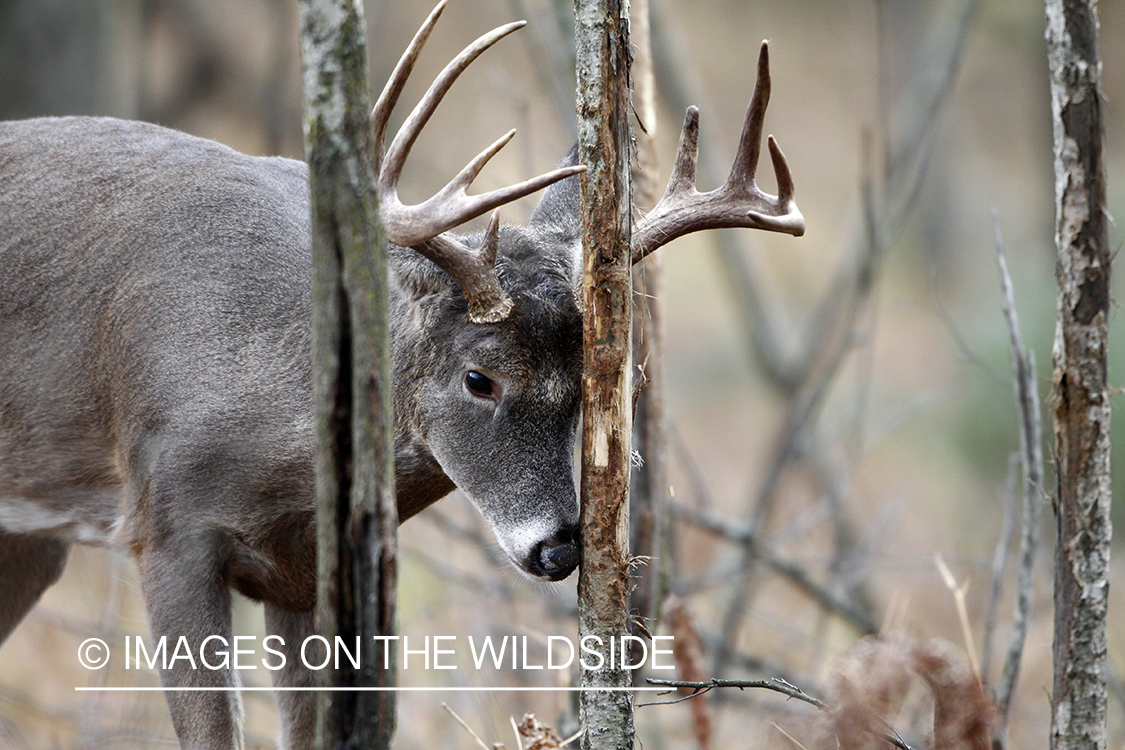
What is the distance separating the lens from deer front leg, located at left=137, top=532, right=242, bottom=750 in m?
3.16

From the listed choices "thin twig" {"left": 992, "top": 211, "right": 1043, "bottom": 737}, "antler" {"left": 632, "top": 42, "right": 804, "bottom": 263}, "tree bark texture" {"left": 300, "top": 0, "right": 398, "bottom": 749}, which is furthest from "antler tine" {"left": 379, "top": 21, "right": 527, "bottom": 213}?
"thin twig" {"left": 992, "top": 211, "right": 1043, "bottom": 737}

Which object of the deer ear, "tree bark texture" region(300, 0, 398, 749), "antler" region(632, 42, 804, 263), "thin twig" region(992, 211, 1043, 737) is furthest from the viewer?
"thin twig" region(992, 211, 1043, 737)

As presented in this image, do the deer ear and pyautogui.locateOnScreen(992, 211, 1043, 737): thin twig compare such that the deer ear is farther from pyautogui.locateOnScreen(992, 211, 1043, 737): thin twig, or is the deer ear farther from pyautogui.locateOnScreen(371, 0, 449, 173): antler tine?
pyautogui.locateOnScreen(992, 211, 1043, 737): thin twig

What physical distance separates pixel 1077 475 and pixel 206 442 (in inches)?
86.4

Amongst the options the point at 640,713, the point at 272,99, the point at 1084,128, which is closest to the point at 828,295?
the point at 640,713

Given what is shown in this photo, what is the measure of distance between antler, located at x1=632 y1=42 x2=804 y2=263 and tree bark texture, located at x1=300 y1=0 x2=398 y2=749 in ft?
3.20

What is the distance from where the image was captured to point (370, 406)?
1936 mm

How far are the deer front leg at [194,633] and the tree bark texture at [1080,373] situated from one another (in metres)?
2.10

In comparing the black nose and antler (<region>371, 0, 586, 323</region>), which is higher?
antler (<region>371, 0, 586, 323</region>)

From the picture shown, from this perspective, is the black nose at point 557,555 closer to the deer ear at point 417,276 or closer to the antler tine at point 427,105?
the deer ear at point 417,276

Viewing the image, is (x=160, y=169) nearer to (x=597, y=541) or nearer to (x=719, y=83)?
(x=597, y=541)

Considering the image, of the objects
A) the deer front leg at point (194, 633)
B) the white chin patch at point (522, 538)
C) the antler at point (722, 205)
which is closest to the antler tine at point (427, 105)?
the antler at point (722, 205)

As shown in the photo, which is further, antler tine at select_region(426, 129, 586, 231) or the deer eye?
the deer eye

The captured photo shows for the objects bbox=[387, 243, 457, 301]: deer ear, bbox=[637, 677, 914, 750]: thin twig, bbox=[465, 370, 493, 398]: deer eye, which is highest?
bbox=[387, 243, 457, 301]: deer ear
